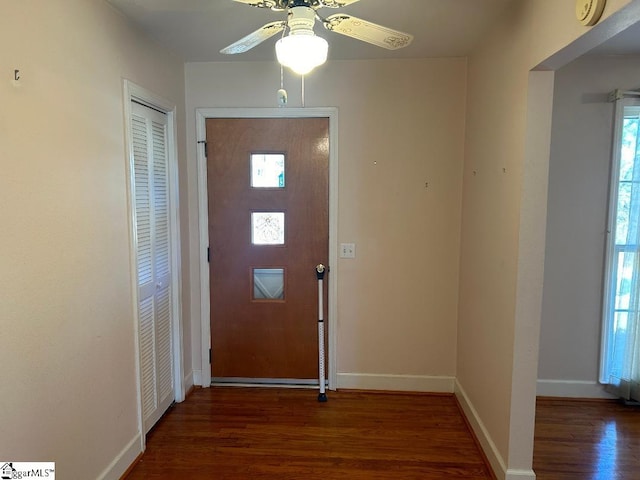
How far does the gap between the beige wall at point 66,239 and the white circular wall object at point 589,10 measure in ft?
6.46

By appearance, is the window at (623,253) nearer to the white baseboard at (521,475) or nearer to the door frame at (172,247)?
the white baseboard at (521,475)

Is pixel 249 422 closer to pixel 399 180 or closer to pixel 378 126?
pixel 399 180

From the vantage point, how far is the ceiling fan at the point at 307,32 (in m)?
1.43

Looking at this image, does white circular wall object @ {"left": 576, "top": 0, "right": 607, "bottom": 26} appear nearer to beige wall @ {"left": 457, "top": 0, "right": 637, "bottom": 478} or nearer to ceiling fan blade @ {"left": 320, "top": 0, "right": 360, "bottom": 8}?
beige wall @ {"left": 457, "top": 0, "right": 637, "bottom": 478}

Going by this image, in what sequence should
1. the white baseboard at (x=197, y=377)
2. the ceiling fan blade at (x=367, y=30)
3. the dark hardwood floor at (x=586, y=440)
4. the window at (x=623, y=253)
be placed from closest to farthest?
the ceiling fan blade at (x=367, y=30) → the dark hardwood floor at (x=586, y=440) → the window at (x=623, y=253) → the white baseboard at (x=197, y=377)

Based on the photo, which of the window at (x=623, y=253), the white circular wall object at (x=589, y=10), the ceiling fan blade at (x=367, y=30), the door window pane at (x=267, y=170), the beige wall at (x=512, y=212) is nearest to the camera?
the white circular wall object at (x=589, y=10)

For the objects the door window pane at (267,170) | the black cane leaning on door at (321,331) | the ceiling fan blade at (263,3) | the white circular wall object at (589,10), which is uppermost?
the ceiling fan blade at (263,3)

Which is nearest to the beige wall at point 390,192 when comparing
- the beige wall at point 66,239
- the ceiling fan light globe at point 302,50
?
the beige wall at point 66,239

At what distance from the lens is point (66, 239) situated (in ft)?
5.56

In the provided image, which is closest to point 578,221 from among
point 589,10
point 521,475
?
point 521,475

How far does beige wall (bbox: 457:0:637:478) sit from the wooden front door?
3.69 ft

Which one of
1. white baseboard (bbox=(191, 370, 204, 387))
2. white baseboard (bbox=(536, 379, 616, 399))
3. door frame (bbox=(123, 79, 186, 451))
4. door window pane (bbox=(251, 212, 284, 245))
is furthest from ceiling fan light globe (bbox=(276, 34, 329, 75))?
white baseboard (bbox=(536, 379, 616, 399))

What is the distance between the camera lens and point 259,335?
3115mm

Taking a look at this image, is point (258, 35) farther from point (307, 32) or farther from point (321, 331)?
point (321, 331)
